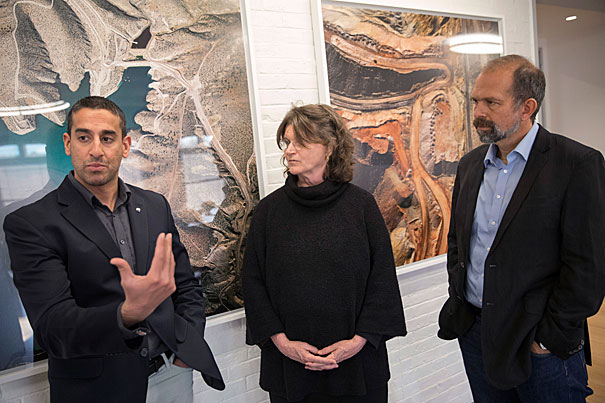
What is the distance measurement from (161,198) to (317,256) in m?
0.64

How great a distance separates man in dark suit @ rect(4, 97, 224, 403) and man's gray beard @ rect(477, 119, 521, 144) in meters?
1.27

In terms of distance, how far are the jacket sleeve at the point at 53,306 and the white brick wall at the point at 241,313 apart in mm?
444

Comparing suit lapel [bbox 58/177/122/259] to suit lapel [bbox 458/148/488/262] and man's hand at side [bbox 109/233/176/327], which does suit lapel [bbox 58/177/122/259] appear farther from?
suit lapel [bbox 458/148/488/262]

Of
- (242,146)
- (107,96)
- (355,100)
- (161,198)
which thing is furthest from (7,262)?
(355,100)

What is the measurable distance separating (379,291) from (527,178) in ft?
2.29

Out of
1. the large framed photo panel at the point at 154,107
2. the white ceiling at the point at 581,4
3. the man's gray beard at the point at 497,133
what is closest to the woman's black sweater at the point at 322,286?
the large framed photo panel at the point at 154,107

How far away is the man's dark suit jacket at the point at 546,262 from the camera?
5.36 ft

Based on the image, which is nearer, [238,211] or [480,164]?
[480,164]

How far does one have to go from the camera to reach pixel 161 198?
5.94 feet

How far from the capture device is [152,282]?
1261 millimetres

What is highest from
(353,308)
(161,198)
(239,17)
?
(239,17)

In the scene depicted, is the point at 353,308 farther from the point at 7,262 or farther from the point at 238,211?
the point at 7,262

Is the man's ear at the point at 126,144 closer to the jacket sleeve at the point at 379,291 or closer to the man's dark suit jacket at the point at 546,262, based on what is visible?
the jacket sleeve at the point at 379,291

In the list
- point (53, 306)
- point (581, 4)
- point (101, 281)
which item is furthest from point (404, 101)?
point (581, 4)
